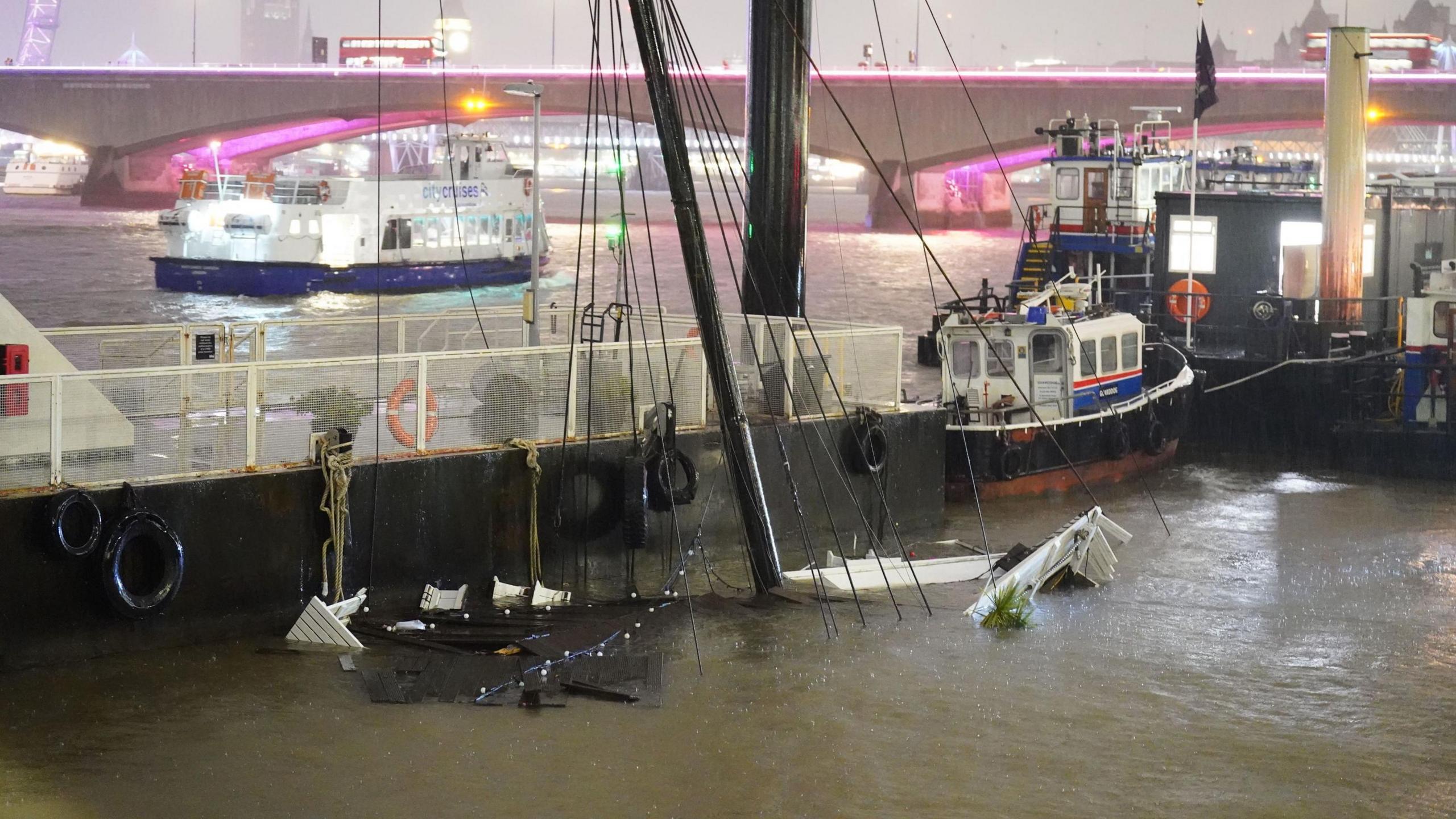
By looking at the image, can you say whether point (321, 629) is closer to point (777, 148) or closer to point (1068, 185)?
point (777, 148)

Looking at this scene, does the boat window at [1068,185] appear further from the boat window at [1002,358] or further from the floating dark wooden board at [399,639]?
the floating dark wooden board at [399,639]

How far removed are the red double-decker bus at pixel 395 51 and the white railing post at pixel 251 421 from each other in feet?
332

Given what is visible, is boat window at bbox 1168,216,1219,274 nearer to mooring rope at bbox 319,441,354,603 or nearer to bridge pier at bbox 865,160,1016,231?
mooring rope at bbox 319,441,354,603

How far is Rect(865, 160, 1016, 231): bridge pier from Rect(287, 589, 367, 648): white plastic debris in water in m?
92.8

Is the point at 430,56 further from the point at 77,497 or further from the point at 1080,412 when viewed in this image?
the point at 77,497

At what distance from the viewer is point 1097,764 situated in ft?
36.2

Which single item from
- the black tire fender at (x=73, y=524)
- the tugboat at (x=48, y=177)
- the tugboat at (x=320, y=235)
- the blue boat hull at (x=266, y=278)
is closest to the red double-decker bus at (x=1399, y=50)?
the tugboat at (x=320, y=235)

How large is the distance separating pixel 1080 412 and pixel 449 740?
1564cm

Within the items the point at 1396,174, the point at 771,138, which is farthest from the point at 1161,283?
the point at 771,138

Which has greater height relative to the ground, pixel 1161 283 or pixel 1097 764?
pixel 1161 283

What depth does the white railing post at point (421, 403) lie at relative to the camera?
14398 mm

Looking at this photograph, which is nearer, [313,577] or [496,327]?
[313,577]

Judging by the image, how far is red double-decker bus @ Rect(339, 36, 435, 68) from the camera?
11156cm

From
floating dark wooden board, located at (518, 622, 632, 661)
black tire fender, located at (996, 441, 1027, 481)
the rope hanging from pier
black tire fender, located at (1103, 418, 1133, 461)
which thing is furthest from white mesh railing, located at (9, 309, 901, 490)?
black tire fender, located at (1103, 418, 1133, 461)
